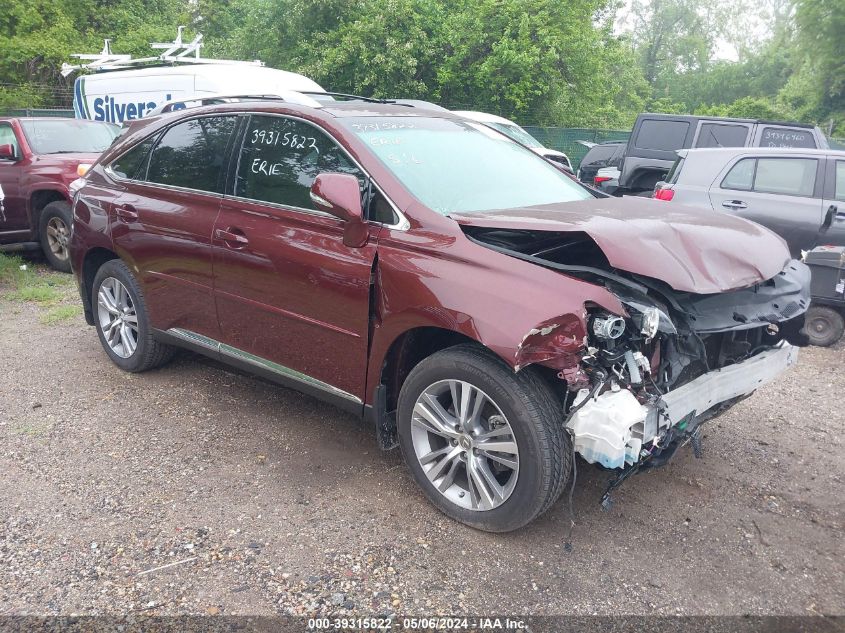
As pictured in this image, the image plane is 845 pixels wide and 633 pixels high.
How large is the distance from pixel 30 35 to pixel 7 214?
16.0m

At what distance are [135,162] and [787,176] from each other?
20.6ft

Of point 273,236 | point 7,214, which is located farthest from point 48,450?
point 7,214

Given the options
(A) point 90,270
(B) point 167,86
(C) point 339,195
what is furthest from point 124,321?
(B) point 167,86

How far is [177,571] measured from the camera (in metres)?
2.87

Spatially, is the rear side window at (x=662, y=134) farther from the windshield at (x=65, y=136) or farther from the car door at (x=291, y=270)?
the car door at (x=291, y=270)

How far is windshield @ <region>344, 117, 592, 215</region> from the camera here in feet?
11.4

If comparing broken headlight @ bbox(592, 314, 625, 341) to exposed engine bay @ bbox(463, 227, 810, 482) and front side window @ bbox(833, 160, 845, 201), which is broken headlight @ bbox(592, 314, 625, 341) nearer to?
exposed engine bay @ bbox(463, 227, 810, 482)

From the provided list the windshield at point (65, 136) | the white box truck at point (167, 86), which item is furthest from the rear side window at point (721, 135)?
the windshield at point (65, 136)

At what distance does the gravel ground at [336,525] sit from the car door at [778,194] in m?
2.88

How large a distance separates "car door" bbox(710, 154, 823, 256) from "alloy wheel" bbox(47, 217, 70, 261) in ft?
24.5

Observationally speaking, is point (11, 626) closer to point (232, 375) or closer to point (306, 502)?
point (306, 502)

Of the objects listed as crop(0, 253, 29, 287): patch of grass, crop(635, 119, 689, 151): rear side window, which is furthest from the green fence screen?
crop(0, 253, 29, 287): patch of grass

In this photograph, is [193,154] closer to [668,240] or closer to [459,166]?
[459,166]

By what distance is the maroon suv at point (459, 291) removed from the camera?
110 inches
